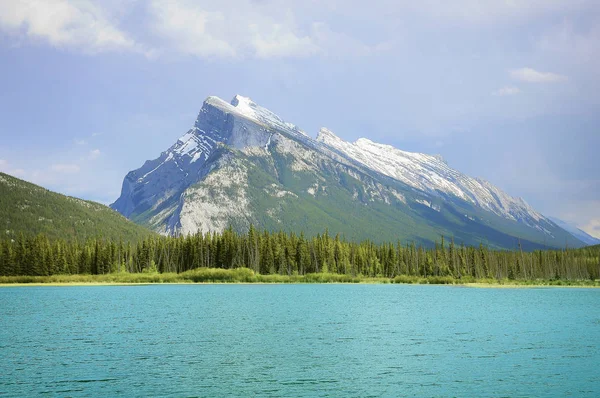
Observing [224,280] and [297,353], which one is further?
[224,280]

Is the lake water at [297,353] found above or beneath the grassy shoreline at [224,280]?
beneath

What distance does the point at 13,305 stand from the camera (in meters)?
88.4

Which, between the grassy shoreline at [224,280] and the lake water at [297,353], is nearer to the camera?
the lake water at [297,353]

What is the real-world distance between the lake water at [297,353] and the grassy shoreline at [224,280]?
109 metres

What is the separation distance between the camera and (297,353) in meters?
44.1

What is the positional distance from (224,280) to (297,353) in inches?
5678

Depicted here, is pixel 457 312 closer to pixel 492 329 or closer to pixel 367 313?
pixel 367 313

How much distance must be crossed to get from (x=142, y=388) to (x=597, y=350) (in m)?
37.0

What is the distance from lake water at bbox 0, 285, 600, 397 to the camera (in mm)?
33219

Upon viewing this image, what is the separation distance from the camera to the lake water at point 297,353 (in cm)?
3322

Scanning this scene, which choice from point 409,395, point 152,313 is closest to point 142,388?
point 409,395

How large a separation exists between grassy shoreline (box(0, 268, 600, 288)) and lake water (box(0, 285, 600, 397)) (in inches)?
4278

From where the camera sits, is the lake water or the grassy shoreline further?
the grassy shoreline

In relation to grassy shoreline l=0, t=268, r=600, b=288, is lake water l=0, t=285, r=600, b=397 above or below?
below
